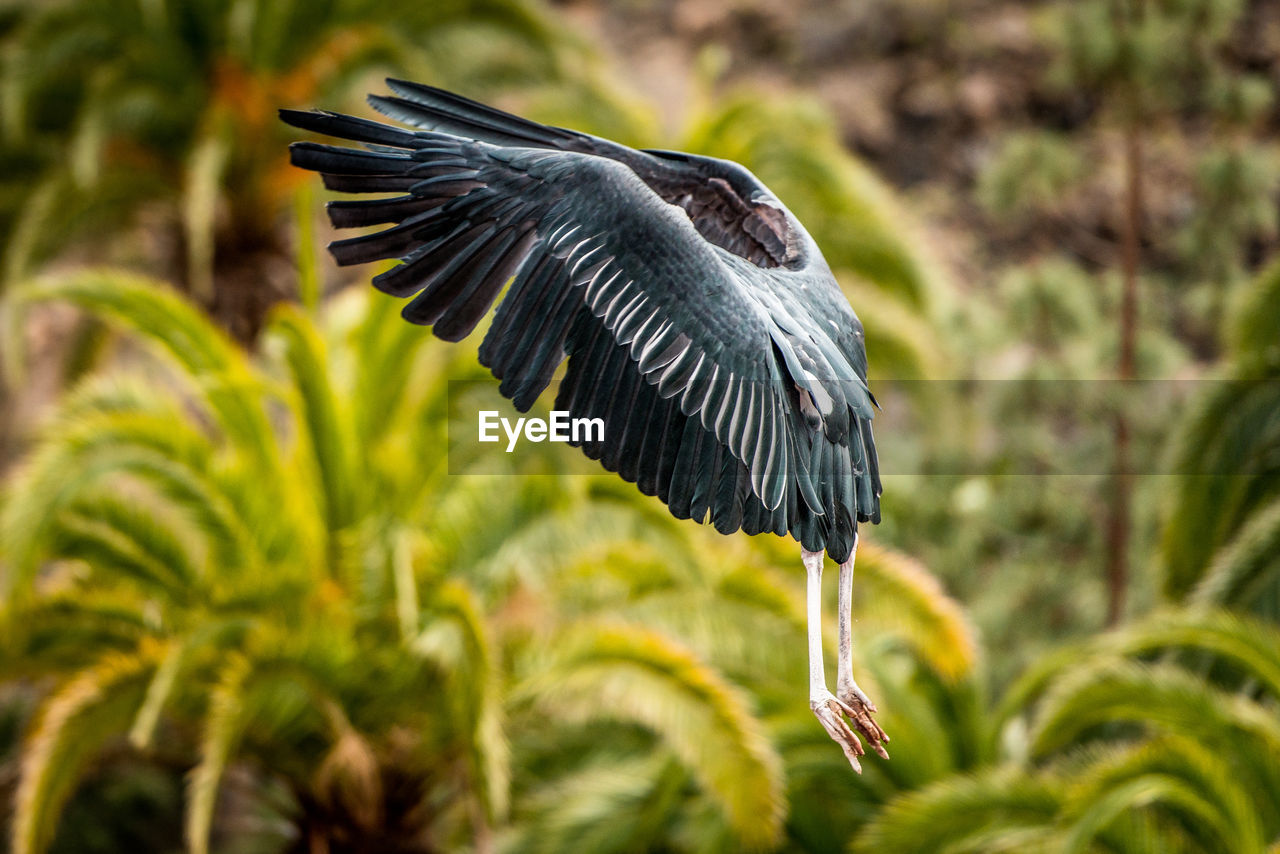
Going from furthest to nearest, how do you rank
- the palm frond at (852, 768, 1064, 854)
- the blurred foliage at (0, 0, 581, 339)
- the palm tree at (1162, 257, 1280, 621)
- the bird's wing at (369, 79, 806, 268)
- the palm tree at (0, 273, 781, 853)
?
1. the blurred foliage at (0, 0, 581, 339)
2. the palm tree at (1162, 257, 1280, 621)
3. the palm frond at (852, 768, 1064, 854)
4. the palm tree at (0, 273, 781, 853)
5. the bird's wing at (369, 79, 806, 268)

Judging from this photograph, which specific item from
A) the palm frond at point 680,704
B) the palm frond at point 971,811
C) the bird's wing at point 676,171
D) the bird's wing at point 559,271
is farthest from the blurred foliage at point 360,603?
the bird's wing at point 559,271

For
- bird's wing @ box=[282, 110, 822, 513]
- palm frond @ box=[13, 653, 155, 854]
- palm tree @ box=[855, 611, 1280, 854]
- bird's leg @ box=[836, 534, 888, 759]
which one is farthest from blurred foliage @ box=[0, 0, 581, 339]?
bird's leg @ box=[836, 534, 888, 759]

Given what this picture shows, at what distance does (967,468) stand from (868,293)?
3.14m

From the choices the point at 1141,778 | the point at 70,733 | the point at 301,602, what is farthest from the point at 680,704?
the point at 70,733

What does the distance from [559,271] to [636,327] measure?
149 mm

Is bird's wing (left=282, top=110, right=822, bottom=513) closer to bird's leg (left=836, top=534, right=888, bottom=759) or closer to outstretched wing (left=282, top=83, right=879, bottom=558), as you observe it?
outstretched wing (left=282, top=83, right=879, bottom=558)

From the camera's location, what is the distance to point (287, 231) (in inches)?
426

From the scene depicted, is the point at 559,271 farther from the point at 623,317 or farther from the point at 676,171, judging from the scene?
the point at 676,171

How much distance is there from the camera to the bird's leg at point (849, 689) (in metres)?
1.67

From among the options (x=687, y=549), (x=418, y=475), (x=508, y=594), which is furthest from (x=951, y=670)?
(x=418, y=475)

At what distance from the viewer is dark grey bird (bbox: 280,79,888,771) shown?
1.67 metres

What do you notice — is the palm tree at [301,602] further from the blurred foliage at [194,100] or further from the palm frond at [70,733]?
the blurred foliage at [194,100]

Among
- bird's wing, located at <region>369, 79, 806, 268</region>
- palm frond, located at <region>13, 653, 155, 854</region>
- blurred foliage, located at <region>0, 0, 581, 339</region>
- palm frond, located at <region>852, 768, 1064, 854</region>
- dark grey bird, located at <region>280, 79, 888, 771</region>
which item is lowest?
palm frond, located at <region>852, 768, 1064, 854</region>

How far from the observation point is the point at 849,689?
1.73m
